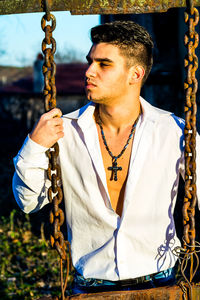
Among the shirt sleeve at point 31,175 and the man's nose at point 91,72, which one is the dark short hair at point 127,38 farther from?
the shirt sleeve at point 31,175

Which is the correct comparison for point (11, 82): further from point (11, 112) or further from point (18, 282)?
point (18, 282)

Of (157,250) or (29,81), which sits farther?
(29,81)

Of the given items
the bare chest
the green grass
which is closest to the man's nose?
the bare chest

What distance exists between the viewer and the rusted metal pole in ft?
8.10

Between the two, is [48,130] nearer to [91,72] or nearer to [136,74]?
[91,72]

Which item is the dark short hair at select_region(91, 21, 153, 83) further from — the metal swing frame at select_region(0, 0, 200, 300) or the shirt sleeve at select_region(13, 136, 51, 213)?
the shirt sleeve at select_region(13, 136, 51, 213)

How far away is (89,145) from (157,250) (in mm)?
861

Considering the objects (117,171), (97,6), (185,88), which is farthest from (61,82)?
(185,88)

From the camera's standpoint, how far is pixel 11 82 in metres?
31.5

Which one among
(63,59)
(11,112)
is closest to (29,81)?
(11,112)

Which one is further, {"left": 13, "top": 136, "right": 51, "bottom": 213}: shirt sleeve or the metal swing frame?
{"left": 13, "top": 136, "right": 51, "bottom": 213}: shirt sleeve

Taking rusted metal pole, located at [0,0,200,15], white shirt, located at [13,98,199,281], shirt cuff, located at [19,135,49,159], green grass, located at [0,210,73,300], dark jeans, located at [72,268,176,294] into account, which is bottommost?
green grass, located at [0,210,73,300]

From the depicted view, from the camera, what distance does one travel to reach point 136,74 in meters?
2.99

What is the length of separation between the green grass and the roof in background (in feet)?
57.0
